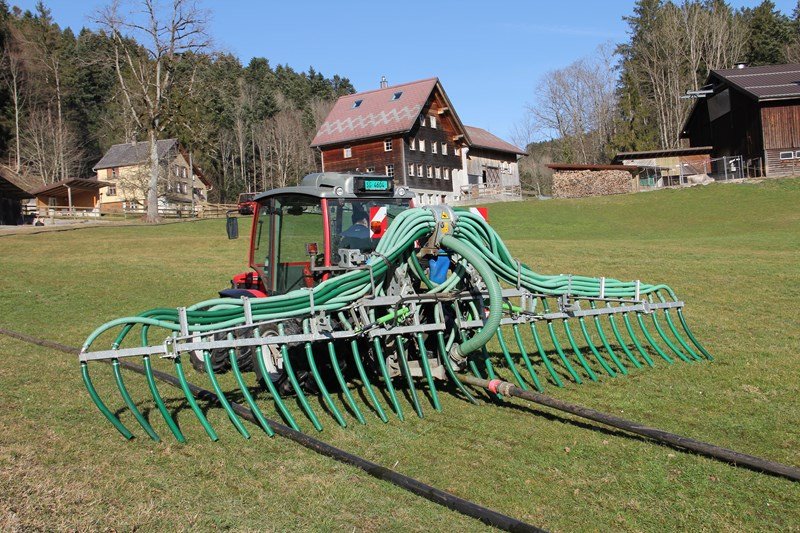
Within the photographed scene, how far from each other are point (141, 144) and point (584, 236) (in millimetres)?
52453

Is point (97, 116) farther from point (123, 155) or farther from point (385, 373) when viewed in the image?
point (385, 373)

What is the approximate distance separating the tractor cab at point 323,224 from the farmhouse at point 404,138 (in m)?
43.8

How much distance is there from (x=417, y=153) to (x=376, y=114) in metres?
4.55

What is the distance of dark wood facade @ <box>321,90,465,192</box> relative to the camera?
54500 mm

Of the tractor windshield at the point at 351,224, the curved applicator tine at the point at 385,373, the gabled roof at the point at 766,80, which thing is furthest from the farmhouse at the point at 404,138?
the curved applicator tine at the point at 385,373

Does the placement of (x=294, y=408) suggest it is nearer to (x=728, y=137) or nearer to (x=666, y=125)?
(x=728, y=137)

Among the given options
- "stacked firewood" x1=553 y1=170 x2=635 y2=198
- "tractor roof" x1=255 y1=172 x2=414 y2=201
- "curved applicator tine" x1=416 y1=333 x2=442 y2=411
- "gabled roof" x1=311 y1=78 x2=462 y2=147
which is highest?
"gabled roof" x1=311 y1=78 x2=462 y2=147

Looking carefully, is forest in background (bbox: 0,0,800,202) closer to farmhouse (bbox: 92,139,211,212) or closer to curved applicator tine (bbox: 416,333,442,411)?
farmhouse (bbox: 92,139,211,212)

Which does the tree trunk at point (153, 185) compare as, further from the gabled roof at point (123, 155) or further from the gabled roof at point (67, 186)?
the gabled roof at point (123, 155)

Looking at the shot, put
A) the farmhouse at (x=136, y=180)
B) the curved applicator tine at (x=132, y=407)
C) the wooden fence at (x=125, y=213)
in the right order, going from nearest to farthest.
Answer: the curved applicator tine at (x=132, y=407) < the wooden fence at (x=125, y=213) < the farmhouse at (x=136, y=180)

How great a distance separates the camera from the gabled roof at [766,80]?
43188 millimetres

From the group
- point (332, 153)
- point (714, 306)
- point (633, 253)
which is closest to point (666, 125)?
point (332, 153)

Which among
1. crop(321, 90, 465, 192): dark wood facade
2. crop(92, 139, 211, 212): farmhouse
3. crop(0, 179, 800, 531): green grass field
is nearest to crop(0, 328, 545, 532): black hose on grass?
crop(0, 179, 800, 531): green grass field

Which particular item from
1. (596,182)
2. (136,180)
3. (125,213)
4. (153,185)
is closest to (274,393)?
(153,185)
